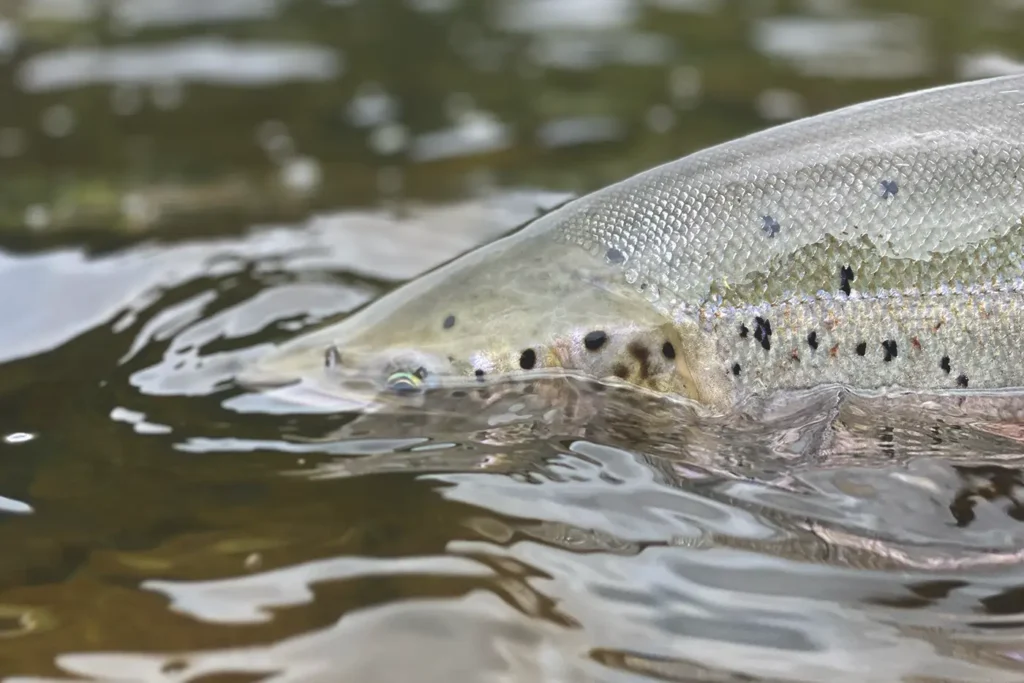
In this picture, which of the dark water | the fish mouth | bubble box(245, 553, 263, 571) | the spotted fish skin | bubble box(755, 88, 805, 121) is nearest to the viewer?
the dark water

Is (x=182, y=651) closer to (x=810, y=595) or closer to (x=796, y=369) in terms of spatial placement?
(x=810, y=595)

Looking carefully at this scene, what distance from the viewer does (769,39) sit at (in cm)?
888

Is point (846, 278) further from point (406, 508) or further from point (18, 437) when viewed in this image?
point (18, 437)

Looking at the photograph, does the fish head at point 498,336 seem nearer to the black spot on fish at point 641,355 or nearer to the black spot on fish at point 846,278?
the black spot on fish at point 641,355

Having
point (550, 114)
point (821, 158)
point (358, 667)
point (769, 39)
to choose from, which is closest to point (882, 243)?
point (821, 158)

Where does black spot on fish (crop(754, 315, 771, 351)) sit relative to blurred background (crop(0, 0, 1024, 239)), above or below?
below

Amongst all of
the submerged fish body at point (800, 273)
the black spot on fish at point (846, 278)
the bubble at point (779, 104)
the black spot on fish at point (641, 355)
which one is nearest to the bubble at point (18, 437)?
the submerged fish body at point (800, 273)

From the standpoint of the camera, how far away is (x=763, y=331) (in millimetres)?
2664

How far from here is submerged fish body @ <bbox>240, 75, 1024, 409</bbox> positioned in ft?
8.62

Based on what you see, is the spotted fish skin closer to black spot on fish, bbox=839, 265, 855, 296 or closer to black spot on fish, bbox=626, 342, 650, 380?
black spot on fish, bbox=839, 265, 855, 296

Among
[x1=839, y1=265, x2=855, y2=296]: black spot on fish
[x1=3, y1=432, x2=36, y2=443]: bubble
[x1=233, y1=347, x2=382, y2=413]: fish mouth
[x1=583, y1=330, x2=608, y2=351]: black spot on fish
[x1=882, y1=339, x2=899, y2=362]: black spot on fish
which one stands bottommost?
[x1=3, y1=432, x2=36, y2=443]: bubble

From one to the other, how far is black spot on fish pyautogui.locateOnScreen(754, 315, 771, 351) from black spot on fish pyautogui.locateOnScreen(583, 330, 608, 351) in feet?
1.39

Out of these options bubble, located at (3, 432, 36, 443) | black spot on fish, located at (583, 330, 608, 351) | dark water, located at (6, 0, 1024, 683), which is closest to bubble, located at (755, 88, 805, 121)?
dark water, located at (6, 0, 1024, 683)

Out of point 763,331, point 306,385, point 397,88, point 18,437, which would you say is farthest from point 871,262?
point 397,88
